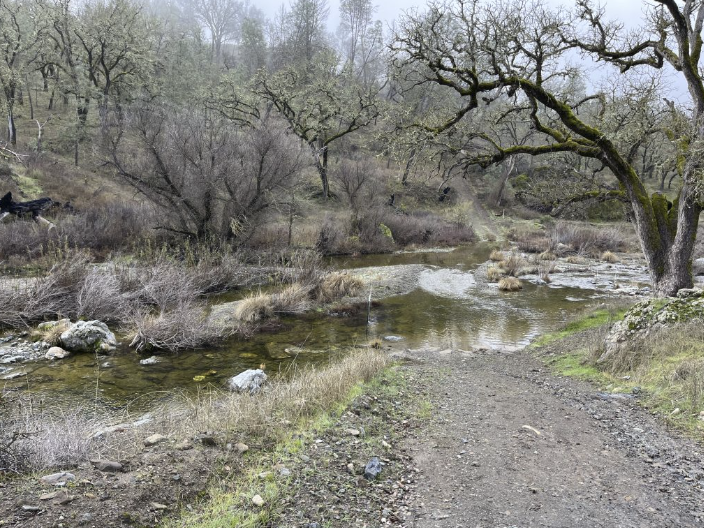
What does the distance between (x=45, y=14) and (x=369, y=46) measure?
51.3 meters

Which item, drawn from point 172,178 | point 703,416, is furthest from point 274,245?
point 703,416

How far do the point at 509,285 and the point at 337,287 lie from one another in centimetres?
768

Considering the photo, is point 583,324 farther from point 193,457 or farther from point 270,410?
point 193,457

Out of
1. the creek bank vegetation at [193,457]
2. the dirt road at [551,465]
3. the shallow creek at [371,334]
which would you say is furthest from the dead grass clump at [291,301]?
the dirt road at [551,465]

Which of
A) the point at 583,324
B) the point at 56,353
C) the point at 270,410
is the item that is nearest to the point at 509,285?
the point at 583,324

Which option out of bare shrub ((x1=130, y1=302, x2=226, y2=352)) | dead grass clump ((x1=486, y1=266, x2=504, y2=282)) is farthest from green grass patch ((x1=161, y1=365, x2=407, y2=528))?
dead grass clump ((x1=486, y1=266, x2=504, y2=282))

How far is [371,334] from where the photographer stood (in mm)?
12914

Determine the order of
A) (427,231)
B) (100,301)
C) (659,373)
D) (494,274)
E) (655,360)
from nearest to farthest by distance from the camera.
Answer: (659,373) → (655,360) → (100,301) → (494,274) → (427,231)

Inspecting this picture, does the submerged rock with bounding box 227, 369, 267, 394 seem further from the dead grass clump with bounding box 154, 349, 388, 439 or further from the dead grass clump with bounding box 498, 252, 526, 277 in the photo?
the dead grass clump with bounding box 498, 252, 526, 277

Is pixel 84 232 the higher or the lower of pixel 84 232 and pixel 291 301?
the higher

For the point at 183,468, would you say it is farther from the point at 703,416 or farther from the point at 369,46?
the point at 369,46

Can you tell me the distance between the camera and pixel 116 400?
7977mm

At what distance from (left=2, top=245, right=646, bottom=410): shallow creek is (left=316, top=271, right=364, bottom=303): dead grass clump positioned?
864 millimetres

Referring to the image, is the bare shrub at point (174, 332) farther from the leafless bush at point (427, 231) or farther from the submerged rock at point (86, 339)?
the leafless bush at point (427, 231)
